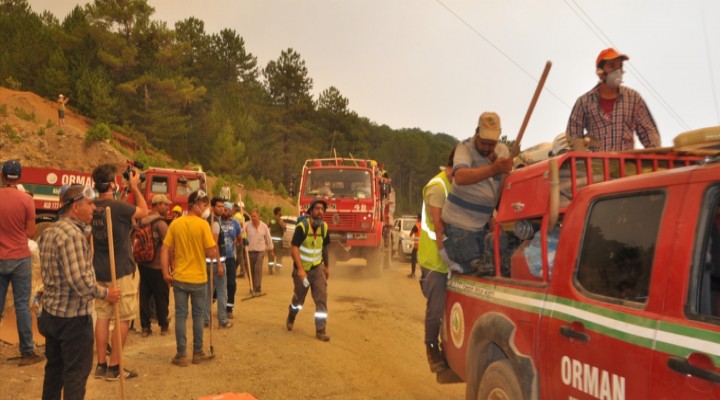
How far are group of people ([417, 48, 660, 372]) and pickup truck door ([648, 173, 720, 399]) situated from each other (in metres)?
2.15

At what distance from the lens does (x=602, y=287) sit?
116 inches

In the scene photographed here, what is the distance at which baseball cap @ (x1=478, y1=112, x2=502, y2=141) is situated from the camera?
4.79 metres

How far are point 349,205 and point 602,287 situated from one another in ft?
47.4

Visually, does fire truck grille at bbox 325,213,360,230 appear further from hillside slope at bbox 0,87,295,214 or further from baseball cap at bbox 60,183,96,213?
hillside slope at bbox 0,87,295,214

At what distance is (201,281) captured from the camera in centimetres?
716

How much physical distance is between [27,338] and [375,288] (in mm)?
9657

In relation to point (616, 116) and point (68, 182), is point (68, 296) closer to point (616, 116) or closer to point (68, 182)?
point (616, 116)

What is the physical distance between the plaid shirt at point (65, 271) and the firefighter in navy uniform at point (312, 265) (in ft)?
14.5

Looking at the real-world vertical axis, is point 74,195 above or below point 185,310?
above

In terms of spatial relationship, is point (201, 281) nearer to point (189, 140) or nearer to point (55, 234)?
point (55, 234)

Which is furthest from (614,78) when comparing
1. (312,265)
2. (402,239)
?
(402,239)

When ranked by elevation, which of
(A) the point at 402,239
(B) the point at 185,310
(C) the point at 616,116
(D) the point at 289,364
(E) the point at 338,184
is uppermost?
(E) the point at 338,184

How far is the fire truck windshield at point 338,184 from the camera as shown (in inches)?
691

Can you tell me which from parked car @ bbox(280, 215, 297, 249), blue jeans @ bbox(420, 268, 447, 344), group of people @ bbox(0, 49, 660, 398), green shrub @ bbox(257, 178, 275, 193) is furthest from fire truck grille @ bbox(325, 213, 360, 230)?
green shrub @ bbox(257, 178, 275, 193)
